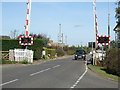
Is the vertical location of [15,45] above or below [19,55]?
above

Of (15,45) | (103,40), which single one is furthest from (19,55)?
(103,40)

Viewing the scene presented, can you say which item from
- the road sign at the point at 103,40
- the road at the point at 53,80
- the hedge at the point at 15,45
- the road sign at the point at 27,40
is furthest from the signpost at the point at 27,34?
the road at the point at 53,80

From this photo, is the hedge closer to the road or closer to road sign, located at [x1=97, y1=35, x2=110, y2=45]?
road sign, located at [x1=97, y1=35, x2=110, y2=45]

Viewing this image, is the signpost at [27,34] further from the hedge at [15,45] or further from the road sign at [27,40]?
the hedge at [15,45]

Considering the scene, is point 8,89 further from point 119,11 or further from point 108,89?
point 119,11

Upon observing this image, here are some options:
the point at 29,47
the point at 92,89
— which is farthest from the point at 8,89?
the point at 29,47

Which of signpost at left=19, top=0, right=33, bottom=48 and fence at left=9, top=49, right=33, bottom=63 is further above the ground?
signpost at left=19, top=0, right=33, bottom=48

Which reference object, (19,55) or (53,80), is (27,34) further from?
(53,80)

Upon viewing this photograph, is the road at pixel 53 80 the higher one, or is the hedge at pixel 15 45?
the hedge at pixel 15 45

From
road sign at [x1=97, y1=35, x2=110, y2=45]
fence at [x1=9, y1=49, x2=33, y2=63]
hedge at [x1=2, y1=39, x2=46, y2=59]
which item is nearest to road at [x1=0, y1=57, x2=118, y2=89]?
road sign at [x1=97, y1=35, x2=110, y2=45]

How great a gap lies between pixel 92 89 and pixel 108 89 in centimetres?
85

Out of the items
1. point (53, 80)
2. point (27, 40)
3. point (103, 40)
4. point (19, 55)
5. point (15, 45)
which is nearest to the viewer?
point (53, 80)

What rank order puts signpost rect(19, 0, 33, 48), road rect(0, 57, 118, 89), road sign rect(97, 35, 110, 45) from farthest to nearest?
signpost rect(19, 0, 33, 48)
road sign rect(97, 35, 110, 45)
road rect(0, 57, 118, 89)

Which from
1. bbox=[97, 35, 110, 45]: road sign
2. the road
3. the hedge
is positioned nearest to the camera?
the road
